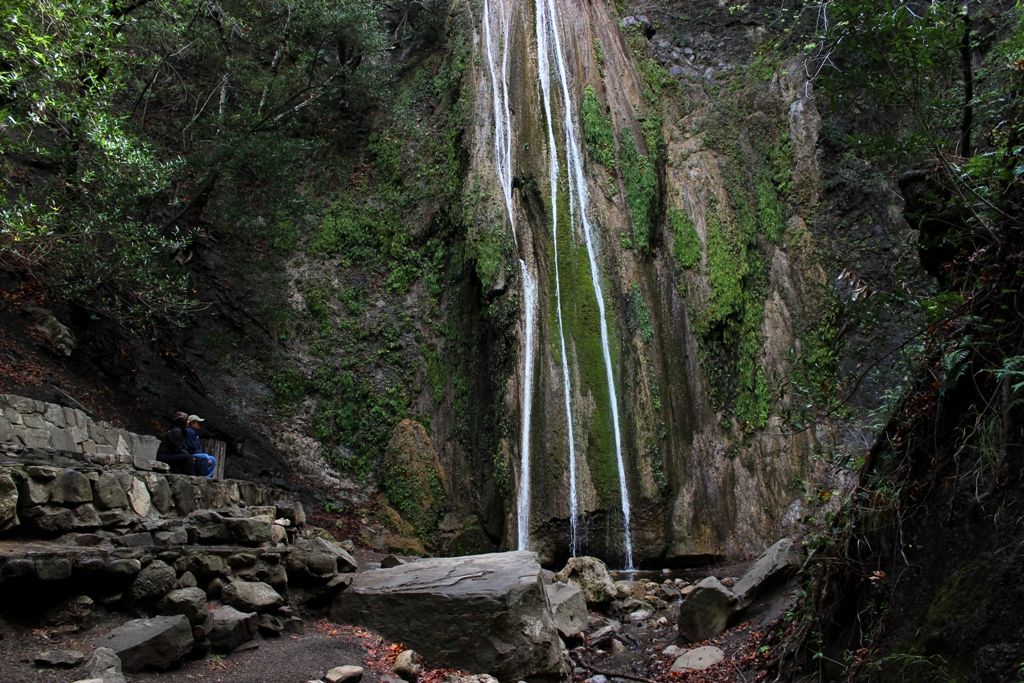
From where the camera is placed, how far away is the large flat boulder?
6.66 m

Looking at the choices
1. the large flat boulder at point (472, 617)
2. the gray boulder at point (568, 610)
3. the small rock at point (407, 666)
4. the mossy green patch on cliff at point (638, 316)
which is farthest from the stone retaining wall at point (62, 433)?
the mossy green patch on cliff at point (638, 316)

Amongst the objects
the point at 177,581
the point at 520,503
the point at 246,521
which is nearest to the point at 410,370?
the point at 520,503

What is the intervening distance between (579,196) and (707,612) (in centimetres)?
970

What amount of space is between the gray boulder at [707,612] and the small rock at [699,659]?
1.65 feet

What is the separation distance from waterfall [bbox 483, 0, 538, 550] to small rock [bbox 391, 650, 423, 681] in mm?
6154

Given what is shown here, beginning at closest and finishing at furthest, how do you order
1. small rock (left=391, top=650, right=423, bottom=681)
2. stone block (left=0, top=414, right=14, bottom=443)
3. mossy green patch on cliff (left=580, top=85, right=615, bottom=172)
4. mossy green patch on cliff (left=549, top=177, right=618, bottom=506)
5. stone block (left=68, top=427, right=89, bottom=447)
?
small rock (left=391, top=650, right=423, bottom=681) < stone block (left=0, top=414, right=14, bottom=443) < stone block (left=68, top=427, right=89, bottom=447) < mossy green patch on cliff (left=549, top=177, right=618, bottom=506) < mossy green patch on cliff (left=580, top=85, right=615, bottom=172)

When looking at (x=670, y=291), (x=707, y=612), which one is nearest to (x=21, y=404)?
(x=707, y=612)

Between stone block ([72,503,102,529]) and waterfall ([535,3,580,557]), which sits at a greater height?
waterfall ([535,3,580,557])

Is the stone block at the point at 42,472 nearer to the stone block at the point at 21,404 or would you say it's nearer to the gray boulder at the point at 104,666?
the gray boulder at the point at 104,666

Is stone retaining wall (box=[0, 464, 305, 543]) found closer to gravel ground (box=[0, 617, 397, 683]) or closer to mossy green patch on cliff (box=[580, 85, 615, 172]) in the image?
gravel ground (box=[0, 617, 397, 683])

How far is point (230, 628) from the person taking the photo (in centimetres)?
578

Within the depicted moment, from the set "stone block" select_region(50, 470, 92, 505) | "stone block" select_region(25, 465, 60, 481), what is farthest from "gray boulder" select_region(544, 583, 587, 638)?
"stone block" select_region(25, 465, 60, 481)

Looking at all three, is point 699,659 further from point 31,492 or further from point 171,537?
point 31,492

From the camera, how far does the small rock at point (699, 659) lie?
7.35 metres
